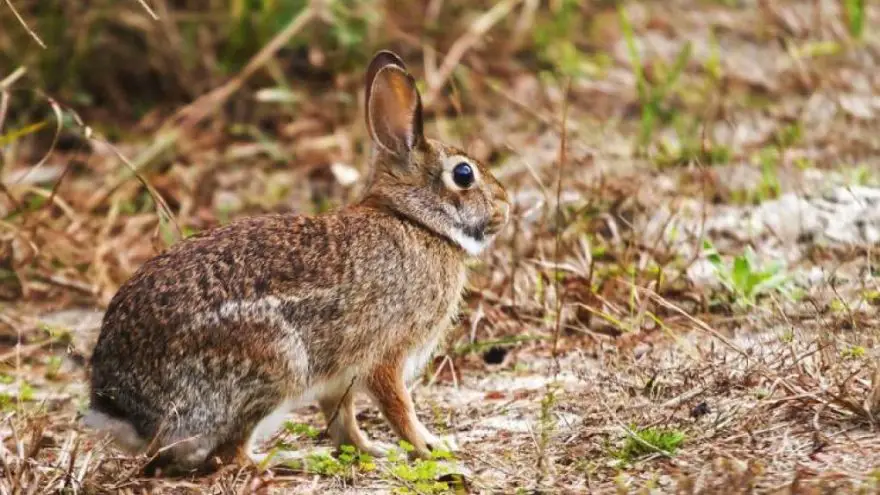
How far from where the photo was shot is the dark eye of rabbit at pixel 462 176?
520cm

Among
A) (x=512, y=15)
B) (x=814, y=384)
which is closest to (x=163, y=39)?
(x=512, y=15)

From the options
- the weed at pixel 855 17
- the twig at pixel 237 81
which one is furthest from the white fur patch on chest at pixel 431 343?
the weed at pixel 855 17

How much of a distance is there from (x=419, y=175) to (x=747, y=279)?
4.15ft

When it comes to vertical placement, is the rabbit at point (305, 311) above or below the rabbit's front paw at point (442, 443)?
above

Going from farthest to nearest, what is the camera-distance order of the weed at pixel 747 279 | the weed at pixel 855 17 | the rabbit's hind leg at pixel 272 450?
the weed at pixel 855 17 < the weed at pixel 747 279 < the rabbit's hind leg at pixel 272 450

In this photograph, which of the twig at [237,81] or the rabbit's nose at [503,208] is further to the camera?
the twig at [237,81]

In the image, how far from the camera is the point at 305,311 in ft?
15.2

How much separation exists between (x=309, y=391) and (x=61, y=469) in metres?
0.84

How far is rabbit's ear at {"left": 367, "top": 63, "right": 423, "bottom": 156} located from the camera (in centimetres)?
522

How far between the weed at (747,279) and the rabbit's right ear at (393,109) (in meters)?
1.22

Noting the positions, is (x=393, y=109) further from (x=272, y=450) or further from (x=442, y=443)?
(x=272, y=450)

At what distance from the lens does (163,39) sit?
8.48 meters

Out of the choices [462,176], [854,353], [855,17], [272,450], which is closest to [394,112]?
[462,176]

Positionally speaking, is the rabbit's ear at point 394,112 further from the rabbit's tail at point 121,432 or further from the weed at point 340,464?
the rabbit's tail at point 121,432
